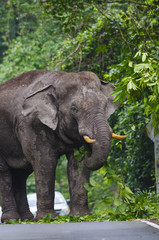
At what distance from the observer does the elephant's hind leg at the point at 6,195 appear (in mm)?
11398

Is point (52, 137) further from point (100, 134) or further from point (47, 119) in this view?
point (100, 134)

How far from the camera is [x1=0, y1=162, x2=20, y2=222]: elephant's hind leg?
1140cm

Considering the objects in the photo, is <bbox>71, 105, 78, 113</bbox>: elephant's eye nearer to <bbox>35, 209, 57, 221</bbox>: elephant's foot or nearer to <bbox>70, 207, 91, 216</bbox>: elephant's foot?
<bbox>70, 207, 91, 216</bbox>: elephant's foot

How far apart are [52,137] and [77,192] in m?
1.06

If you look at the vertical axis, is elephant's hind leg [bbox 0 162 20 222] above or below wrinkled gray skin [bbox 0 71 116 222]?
below

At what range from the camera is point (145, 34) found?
A: 12539 mm

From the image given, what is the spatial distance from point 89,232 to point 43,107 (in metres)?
4.01

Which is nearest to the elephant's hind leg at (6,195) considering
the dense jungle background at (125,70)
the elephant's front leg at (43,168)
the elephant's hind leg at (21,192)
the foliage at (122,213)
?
the elephant's hind leg at (21,192)

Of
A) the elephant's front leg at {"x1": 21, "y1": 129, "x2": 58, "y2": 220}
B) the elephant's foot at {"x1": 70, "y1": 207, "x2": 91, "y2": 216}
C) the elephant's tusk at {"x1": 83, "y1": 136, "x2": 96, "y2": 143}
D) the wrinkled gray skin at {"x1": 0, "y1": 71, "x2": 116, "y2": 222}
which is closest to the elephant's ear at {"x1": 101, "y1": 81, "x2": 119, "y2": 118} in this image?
the wrinkled gray skin at {"x1": 0, "y1": 71, "x2": 116, "y2": 222}

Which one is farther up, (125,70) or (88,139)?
(125,70)

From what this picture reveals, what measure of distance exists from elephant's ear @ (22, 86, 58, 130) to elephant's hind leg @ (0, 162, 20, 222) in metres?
1.75

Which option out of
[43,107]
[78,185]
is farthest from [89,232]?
[43,107]

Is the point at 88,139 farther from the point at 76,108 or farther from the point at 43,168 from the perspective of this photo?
the point at 43,168

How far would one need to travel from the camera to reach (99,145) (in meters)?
9.13
